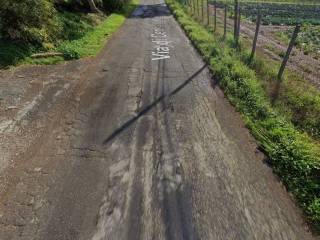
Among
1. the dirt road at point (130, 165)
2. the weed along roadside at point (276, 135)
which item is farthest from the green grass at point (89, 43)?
the weed along roadside at point (276, 135)

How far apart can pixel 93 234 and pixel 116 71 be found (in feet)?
22.8

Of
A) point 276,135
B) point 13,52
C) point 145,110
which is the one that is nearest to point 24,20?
point 13,52

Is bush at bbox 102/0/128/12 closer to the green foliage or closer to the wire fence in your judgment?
the wire fence

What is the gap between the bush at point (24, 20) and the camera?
10.6m

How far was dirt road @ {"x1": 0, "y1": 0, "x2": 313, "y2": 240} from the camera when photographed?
14.1 ft

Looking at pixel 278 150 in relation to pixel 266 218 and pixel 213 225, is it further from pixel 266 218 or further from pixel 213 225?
pixel 213 225

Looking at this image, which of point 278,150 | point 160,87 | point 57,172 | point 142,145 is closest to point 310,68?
point 160,87

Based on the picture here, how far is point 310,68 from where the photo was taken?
1216cm

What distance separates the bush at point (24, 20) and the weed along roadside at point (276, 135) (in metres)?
6.59

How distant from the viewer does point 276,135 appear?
6504 mm

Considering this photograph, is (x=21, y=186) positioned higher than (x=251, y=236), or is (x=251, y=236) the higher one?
(x=21, y=186)

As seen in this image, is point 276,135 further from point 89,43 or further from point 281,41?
point 281,41

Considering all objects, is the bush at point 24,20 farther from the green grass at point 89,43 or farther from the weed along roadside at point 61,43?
the green grass at point 89,43

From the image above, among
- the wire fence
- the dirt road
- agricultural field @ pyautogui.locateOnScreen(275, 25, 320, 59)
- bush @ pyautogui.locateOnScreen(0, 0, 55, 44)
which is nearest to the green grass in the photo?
bush @ pyautogui.locateOnScreen(0, 0, 55, 44)
